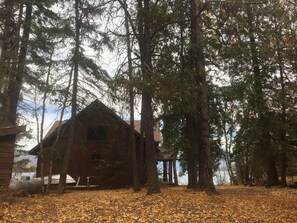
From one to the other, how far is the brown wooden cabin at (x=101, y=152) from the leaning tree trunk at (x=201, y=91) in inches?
335

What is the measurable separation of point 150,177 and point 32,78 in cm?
972

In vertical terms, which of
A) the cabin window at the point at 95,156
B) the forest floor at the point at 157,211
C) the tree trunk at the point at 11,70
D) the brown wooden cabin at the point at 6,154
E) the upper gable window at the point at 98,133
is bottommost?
the forest floor at the point at 157,211

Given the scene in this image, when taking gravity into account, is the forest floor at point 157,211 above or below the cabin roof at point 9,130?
below

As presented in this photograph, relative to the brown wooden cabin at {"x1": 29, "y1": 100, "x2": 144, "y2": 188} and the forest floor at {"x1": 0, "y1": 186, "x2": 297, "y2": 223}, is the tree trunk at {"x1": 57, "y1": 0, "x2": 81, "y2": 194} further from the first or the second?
the forest floor at {"x1": 0, "y1": 186, "x2": 297, "y2": 223}

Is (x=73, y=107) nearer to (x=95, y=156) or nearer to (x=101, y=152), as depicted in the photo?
(x=101, y=152)

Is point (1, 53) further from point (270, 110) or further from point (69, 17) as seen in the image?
point (270, 110)

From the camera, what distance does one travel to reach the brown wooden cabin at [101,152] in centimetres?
2445

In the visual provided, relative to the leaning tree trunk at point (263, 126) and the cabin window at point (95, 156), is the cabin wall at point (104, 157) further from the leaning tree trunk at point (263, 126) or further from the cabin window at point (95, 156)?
the leaning tree trunk at point (263, 126)

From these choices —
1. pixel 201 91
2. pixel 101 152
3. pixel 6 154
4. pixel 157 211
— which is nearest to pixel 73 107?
pixel 6 154

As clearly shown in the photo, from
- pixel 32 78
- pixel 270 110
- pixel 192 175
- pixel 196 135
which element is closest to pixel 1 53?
pixel 32 78

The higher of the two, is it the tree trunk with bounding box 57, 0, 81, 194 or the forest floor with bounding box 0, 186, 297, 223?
the tree trunk with bounding box 57, 0, 81, 194

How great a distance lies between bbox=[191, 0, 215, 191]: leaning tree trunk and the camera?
15102 mm

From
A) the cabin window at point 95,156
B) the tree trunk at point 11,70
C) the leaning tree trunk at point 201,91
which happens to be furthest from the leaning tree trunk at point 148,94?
the cabin window at point 95,156

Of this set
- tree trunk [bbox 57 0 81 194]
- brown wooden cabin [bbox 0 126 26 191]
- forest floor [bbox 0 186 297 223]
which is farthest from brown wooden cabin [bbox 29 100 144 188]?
forest floor [bbox 0 186 297 223]
